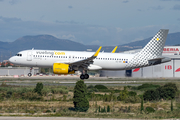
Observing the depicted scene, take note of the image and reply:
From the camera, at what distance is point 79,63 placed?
3925 centimetres

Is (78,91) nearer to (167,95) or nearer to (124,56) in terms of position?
(167,95)

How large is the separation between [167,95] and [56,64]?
16.3 metres

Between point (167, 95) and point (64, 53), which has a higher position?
point (64, 53)

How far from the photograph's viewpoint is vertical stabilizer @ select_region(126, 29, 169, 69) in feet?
138

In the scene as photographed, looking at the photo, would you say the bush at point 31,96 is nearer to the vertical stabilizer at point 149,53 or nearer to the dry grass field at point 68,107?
the dry grass field at point 68,107

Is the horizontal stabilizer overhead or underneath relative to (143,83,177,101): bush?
overhead

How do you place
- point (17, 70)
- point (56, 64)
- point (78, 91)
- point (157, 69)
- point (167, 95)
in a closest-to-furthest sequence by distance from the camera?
point (78, 91)
point (167, 95)
point (56, 64)
point (157, 69)
point (17, 70)

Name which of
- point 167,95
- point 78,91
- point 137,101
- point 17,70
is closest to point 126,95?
point 137,101

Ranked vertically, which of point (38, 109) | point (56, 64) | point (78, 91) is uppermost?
point (56, 64)

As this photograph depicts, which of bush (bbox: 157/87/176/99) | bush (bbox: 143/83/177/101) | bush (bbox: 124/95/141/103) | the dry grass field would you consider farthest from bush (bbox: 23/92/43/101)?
bush (bbox: 157/87/176/99)

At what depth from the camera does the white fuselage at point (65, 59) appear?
40375mm

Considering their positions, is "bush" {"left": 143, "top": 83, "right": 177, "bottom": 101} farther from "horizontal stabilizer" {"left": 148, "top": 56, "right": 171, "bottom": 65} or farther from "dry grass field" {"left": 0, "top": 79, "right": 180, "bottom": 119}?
"horizontal stabilizer" {"left": 148, "top": 56, "right": 171, "bottom": 65}

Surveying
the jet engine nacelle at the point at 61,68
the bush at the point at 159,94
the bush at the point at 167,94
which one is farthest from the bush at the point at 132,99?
the jet engine nacelle at the point at 61,68

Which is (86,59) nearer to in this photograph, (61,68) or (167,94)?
(61,68)
